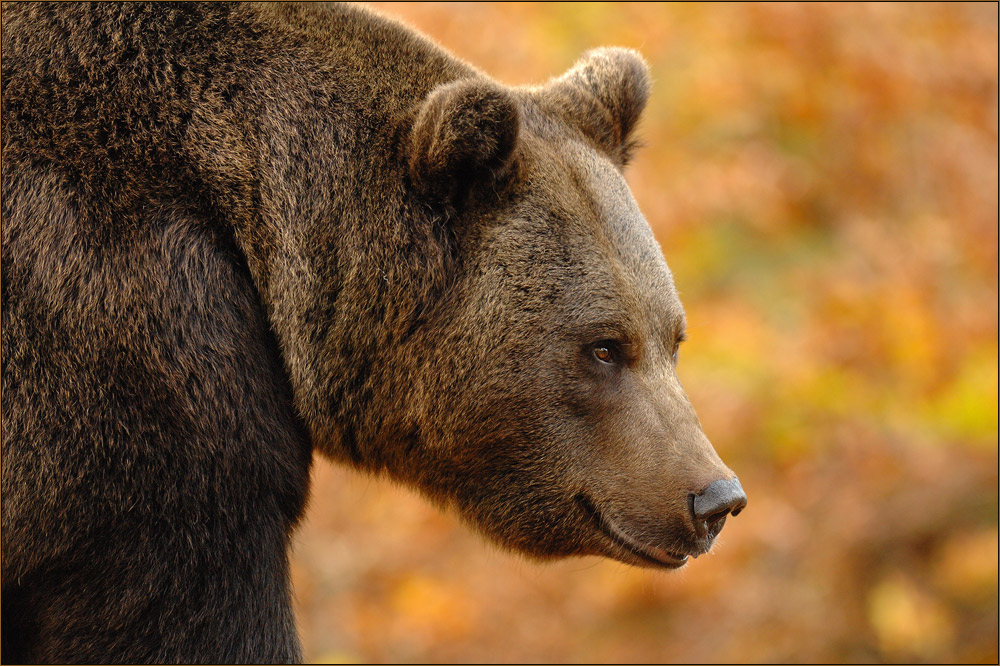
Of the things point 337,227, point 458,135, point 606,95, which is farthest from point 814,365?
point 337,227

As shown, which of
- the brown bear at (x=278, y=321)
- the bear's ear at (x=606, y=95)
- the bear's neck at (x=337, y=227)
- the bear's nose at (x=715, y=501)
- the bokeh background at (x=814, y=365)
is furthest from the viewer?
the bokeh background at (x=814, y=365)

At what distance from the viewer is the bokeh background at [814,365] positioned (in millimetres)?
9695

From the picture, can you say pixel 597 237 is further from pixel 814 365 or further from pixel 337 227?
pixel 814 365

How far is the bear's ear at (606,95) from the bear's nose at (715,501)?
67.0 inches

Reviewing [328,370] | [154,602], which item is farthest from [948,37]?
[154,602]

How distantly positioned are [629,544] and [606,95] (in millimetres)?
2080

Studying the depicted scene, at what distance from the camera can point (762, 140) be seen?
11.7 m

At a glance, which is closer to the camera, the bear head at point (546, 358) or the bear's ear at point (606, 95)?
the bear head at point (546, 358)

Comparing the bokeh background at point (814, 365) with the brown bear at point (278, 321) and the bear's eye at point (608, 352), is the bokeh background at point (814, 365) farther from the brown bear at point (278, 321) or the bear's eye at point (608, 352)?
the bear's eye at point (608, 352)

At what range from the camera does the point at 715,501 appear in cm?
410

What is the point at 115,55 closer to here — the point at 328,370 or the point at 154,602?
the point at 328,370

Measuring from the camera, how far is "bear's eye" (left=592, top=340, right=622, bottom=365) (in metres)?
4.20

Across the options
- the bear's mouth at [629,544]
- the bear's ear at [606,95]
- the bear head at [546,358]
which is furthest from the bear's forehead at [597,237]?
the bear's mouth at [629,544]

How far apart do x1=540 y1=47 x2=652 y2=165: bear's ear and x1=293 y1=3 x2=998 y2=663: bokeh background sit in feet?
12.8
